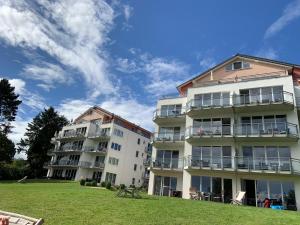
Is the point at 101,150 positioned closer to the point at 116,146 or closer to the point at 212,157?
the point at 116,146

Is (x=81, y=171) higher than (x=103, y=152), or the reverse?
(x=103, y=152)

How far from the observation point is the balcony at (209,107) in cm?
2803

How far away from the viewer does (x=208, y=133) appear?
2773 cm

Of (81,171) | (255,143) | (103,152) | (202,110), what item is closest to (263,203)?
(255,143)

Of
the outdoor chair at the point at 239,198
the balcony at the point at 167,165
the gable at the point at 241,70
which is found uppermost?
the gable at the point at 241,70

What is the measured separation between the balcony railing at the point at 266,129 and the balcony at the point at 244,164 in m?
2.43

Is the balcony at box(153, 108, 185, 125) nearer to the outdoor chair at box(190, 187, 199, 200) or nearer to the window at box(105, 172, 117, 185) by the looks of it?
the outdoor chair at box(190, 187, 199, 200)

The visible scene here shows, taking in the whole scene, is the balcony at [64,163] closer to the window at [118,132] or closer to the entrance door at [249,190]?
the window at [118,132]

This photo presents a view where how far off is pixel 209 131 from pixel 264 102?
6306 mm

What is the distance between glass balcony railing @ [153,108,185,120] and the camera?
32562mm

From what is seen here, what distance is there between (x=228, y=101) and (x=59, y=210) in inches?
833

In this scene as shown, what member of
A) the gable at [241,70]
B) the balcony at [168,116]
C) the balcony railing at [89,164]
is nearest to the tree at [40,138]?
the balcony railing at [89,164]

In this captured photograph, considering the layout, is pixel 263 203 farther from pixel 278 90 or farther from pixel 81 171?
pixel 81 171

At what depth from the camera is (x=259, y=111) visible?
2703cm
